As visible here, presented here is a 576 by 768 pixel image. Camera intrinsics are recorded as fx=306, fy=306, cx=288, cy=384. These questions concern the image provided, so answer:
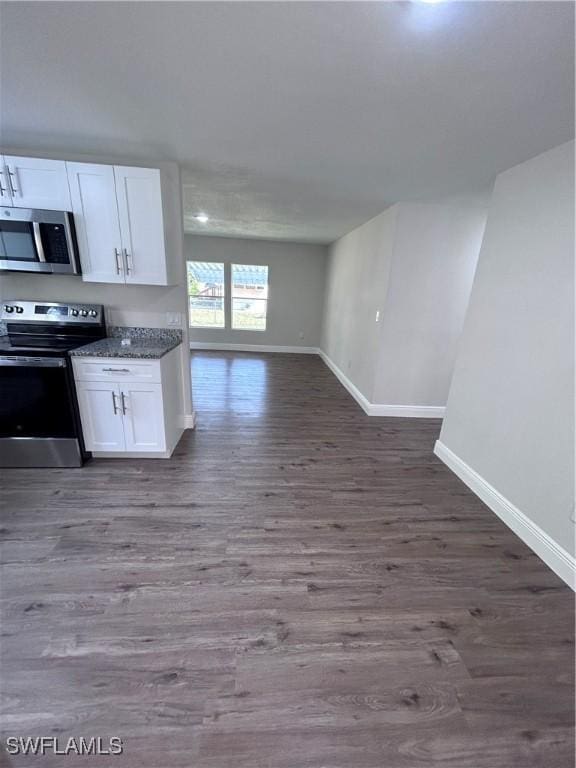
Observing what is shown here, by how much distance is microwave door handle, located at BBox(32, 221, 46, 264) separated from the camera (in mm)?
2287

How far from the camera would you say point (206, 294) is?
22.7 ft

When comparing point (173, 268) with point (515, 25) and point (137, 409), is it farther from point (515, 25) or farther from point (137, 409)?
point (515, 25)

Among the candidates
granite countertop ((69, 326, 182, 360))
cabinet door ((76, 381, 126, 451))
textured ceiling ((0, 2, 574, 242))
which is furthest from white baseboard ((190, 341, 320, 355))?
textured ceiling ((0, 2, 574, 242))

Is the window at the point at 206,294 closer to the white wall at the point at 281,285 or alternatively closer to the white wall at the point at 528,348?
the white wall at the point at 281,285

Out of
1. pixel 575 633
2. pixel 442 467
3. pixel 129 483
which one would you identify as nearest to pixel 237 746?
pixel 575 633

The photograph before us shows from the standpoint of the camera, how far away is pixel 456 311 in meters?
3.74

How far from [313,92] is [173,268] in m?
1.70

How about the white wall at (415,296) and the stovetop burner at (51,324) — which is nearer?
the stovetop burner at (51,324)

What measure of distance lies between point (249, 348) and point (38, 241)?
199 inches

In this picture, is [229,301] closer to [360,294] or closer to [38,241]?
[360,294]

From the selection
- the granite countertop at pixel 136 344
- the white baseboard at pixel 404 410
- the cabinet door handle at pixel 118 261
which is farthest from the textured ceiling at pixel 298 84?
the white baseboard at pixel 404 410

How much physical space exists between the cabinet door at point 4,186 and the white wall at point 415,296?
11.4 ft

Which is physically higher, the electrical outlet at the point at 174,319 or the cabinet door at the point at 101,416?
the electrical outlet at the point at 174,319

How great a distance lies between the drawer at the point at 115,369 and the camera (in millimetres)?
2412
